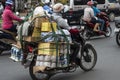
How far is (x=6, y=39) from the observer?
12406mm

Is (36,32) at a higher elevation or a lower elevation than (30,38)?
higher

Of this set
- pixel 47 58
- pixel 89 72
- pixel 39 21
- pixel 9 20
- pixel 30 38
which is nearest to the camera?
pixel 47 58

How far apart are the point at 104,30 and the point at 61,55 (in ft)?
30.7

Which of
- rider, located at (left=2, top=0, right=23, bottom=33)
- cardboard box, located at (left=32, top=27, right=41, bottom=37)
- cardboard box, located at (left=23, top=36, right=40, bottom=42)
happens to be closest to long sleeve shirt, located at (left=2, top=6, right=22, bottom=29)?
rider, located at (left=2, top=0, right=23, bottom=33)

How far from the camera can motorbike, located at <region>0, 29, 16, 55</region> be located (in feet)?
40.6

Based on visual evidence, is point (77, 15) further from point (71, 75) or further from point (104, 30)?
point (71, 75)

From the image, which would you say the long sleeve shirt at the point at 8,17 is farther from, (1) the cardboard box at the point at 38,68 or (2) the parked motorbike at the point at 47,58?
(1) the cardboard box at the point at 38,68

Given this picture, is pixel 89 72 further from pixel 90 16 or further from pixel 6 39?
pixel 90 16

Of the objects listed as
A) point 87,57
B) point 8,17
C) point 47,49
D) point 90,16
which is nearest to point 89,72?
point 87,57

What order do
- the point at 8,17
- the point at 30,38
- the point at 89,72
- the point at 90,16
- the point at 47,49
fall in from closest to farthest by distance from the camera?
the point at 47,49
the point at 30,38
the point at 89,72
the point at 8,17
the point at 90,16

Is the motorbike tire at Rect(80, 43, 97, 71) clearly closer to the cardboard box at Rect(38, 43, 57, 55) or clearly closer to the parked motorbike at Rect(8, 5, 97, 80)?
the parked motorbike at Rect(8, 5, 97, 80)

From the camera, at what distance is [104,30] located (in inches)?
680

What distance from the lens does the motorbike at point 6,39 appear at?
12.4 metres

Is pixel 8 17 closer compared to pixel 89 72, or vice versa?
pixel 89 72
